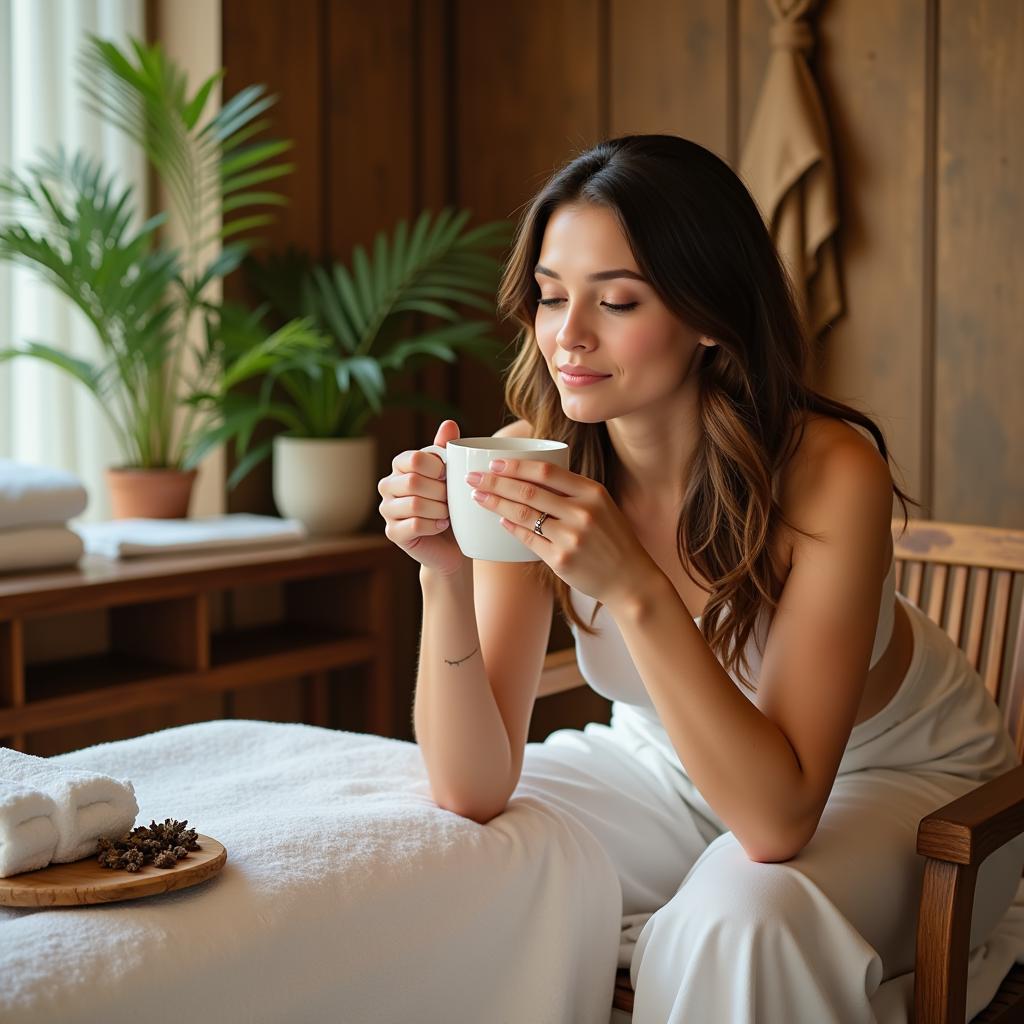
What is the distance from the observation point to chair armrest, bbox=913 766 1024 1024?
4.18 ft

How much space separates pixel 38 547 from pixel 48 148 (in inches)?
39.9

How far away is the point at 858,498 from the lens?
4.89ft

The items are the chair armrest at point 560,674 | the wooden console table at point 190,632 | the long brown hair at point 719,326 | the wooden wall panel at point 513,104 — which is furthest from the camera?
the wooden wall panel at point 513,104

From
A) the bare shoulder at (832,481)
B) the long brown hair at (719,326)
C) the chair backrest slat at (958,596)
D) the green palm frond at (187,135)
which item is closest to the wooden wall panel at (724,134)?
the green palm frond at (187,135)

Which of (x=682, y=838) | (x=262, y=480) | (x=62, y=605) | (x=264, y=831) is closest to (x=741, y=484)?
(x=682, y=838)

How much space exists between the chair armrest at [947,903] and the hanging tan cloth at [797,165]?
65.7 inches

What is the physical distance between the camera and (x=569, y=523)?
1251mm

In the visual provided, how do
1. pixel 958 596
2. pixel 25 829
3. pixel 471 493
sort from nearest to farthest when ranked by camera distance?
pixel 25 829 < pixel 471 493 < pixel 958 596

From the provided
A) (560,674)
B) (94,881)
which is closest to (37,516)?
(560,674)

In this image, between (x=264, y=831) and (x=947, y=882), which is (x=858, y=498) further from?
(x=264, y=831)

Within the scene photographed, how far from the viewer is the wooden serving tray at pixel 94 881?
3.64 ft

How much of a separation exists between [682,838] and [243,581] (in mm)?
1278

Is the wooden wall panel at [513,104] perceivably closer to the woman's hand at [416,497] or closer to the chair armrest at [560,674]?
the chair armrest at [560,674]

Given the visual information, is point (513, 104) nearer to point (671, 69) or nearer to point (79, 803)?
point (671, 69)
